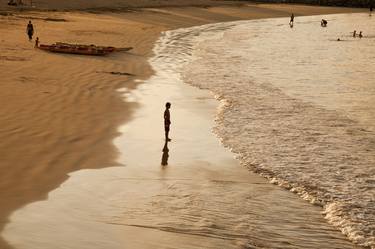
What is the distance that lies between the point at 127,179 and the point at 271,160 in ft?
12.4

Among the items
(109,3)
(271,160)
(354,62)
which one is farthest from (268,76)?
(109,3)

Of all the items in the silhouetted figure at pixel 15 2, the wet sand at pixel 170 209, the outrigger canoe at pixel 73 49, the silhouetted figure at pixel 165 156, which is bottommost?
the wet sand at pixel 170 209

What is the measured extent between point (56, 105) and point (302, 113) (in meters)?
8.05

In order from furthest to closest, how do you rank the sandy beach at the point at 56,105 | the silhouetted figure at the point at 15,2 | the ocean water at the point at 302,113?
the silhouetted figure at the point at 15,2, the ocean water at the point at 302,113, the sandy beach at the point at 56,105

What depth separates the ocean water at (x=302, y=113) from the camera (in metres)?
11.3

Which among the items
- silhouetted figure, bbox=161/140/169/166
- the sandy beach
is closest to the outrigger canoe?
the sandy beach

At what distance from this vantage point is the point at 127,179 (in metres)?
11.1

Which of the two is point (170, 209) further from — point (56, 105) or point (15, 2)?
point (15, 2)

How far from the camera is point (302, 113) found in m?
18.0

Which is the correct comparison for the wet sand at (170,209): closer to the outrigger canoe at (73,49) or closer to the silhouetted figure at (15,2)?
the outrigger canoe at (73,49)

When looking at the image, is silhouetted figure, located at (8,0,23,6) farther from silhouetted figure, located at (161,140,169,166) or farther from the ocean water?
silhouetted figure, located at (161,140,169,166)

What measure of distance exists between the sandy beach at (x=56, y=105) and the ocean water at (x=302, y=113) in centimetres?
310

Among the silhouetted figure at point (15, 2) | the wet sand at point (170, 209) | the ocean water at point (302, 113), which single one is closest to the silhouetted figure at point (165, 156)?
the wet sand at point (170, 209)

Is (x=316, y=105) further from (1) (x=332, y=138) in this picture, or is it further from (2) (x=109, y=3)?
(2) (x=109, y=3)
